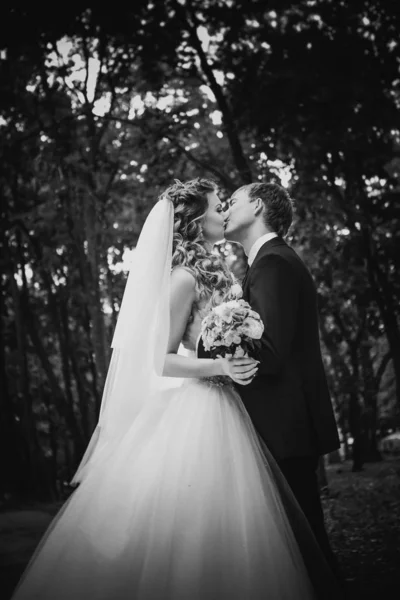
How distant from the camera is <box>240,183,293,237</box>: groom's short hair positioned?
10.3 ft

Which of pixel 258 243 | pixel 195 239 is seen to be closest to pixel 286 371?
pixel 258 243

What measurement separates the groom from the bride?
0.10 metres

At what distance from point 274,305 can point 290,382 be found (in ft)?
1.26

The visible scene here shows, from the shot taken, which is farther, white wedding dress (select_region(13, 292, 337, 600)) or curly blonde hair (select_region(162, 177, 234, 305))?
curly blonde hair (select_region(162, 177, 234, 305))

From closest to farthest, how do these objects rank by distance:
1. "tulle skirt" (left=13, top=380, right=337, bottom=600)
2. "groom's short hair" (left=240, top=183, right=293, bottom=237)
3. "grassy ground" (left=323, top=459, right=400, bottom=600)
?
1. "tulle skirt" (left=13, top=380, right=337, bottom=600)
2. "groom's short hair" (left=240, top=183, right=293, bottom=237)
3. "grassy ground" (left=323, top=459, right=400, bottom=600)

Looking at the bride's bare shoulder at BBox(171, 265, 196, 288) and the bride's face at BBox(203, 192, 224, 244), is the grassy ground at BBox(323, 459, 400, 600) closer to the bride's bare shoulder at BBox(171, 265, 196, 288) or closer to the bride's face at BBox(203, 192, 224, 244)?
the bride's bare shoulder at BBox(171, 265, 196, 288)

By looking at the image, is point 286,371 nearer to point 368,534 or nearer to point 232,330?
point 232,330

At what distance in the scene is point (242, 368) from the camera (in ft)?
Result: 8.53

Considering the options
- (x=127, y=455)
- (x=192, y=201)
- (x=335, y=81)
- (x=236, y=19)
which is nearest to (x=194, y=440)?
(x=127, y=455)

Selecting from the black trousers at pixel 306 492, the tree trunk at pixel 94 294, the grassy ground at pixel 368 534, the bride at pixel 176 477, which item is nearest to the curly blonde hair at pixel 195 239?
the bride at pixel 176 477

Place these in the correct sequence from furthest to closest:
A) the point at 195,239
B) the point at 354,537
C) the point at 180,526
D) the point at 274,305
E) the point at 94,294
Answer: the point at 94,294, the point at 354,537, the point at 195,239, the point at 274,305, the point at 180,526

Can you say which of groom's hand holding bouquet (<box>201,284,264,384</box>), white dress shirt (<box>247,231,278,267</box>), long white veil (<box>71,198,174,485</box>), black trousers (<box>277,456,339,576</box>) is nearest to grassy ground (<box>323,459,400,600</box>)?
black trousers (<box>277,456,339,576</box>)

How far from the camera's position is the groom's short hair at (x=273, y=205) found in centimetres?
313

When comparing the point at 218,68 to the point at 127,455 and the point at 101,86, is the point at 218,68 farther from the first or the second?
the point at 127,455
